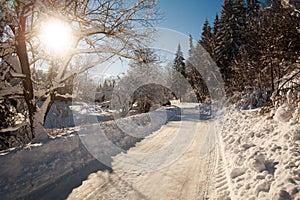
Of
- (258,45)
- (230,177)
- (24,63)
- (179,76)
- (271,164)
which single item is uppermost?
(179,76)

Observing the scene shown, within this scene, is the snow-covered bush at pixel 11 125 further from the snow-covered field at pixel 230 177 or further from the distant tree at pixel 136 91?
the distant tree at pixel 136 91

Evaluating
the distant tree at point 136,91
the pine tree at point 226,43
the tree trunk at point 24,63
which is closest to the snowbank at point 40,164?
the tree trunk at point 24,63

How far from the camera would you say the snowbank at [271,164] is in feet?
9.86

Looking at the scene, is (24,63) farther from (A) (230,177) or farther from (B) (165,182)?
(A) (230,177)

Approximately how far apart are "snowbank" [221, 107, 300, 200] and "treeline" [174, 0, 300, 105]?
1.99m

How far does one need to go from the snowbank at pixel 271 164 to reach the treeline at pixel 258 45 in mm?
1992

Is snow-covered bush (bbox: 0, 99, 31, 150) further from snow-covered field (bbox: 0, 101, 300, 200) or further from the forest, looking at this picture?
snow-covered field (bbox: 0, 101, 300, 200)

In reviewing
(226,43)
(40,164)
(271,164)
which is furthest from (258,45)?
(226,43)

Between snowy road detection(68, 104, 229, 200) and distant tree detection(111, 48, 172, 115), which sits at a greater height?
distant tree detection(111, 48, 172, 115)

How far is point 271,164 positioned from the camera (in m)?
3.67

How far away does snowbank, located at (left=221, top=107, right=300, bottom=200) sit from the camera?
3004 millimetres

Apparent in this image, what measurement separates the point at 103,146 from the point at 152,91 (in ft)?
51.8

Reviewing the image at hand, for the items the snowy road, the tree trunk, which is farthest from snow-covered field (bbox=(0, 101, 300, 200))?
the tree trunk

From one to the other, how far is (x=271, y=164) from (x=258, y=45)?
420 inches
